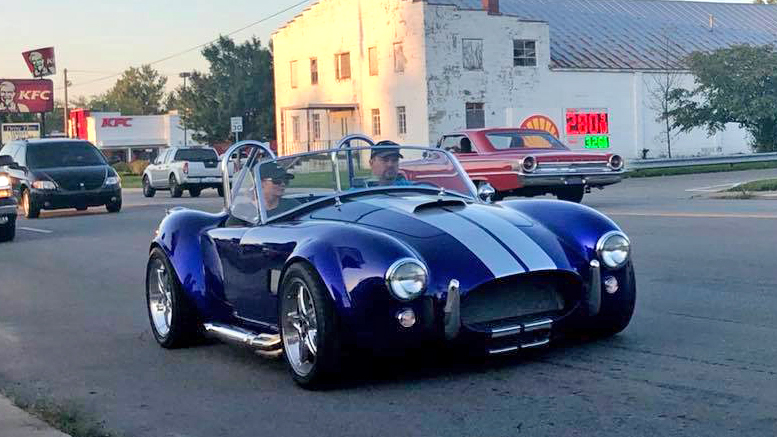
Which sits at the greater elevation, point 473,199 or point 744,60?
point 744,60

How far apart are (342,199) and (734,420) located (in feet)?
10.2

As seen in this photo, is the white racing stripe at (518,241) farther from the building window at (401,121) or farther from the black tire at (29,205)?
the building window at (401,121)

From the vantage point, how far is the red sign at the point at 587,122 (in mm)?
53844

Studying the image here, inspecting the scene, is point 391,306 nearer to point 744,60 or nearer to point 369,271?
point 369,271

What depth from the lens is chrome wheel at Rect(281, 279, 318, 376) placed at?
6410mm

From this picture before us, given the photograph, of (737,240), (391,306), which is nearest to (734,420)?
(391,306)

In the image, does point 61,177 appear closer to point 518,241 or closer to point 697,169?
point 518,241

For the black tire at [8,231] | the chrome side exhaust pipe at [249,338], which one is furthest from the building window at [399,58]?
the chrome side exhaust pipe at [249,338]

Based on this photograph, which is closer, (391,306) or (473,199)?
(391,306)

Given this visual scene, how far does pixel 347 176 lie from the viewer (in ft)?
25.3

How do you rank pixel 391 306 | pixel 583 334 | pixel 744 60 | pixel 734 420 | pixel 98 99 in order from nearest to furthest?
pixel 734 420 < pixel 391 306 < pixel 583 334 < pixel 744 60 < pixel 98 99

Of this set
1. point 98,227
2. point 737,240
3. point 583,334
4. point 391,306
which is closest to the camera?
point 391,306

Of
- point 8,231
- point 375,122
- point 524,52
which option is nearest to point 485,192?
point 8,231

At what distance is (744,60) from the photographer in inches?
1863
